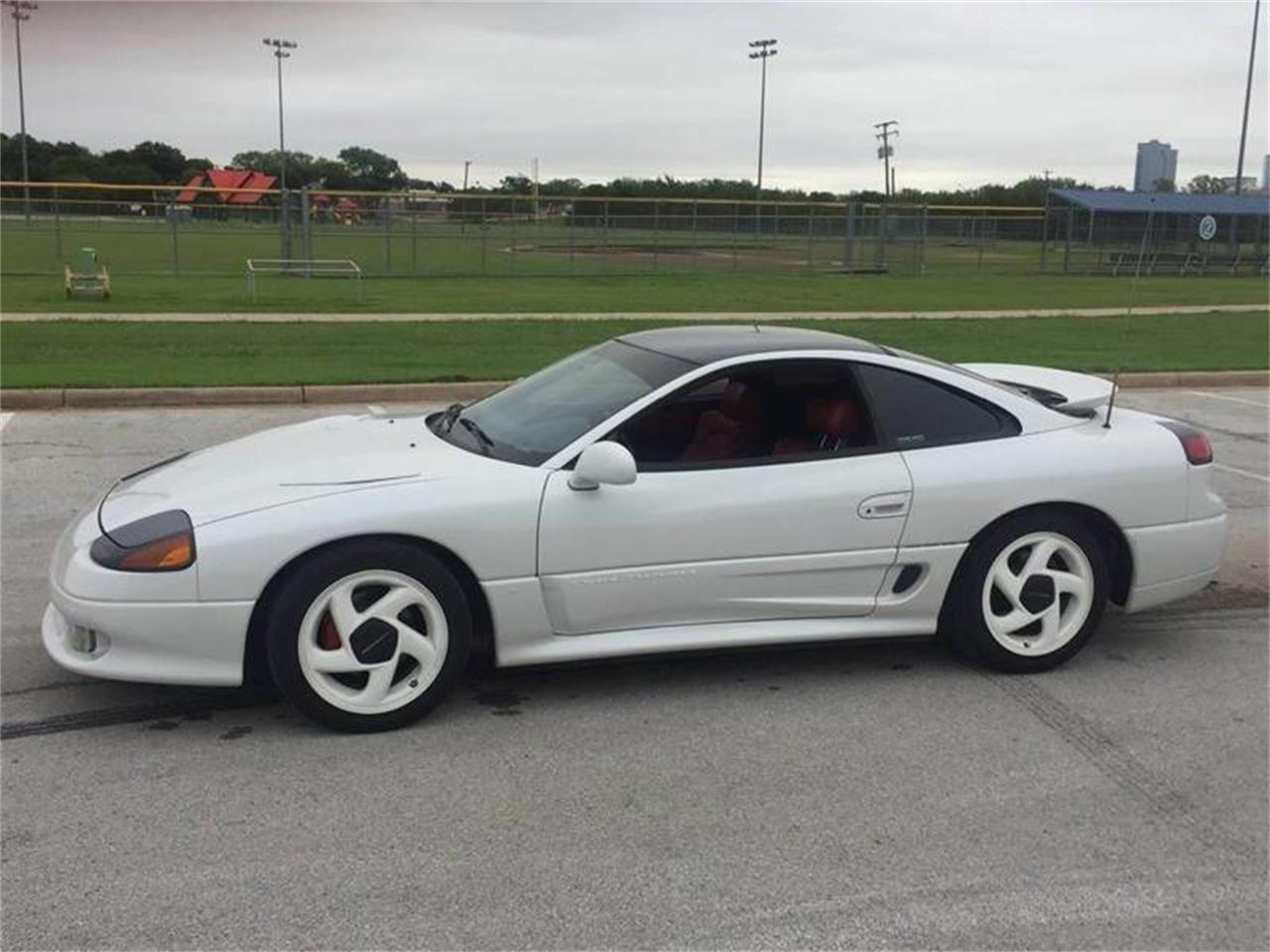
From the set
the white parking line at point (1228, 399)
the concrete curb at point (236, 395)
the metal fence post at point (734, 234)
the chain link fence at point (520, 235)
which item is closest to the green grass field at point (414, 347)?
the concrete curb at point (236, 395)

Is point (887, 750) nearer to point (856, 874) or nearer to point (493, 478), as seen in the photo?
point (856, 874)

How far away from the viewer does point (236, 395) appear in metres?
10.3

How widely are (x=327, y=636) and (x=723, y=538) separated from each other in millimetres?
1349

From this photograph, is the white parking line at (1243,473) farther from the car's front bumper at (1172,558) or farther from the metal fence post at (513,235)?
the metal fence post at (513,235)

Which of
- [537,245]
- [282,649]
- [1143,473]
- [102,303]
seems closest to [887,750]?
[1143,473]

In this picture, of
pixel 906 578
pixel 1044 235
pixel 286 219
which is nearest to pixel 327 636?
pixel 906 578

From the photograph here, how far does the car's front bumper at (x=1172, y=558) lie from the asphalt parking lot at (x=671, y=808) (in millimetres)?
285

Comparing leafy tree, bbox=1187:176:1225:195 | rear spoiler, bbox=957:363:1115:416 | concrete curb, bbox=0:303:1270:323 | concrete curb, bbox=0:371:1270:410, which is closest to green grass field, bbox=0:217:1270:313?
concrete curb, bbox=0:303:1270:323

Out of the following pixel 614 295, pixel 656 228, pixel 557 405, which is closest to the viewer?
pixel 557 405

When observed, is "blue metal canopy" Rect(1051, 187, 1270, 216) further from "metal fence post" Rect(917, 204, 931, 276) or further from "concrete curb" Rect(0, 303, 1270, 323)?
"concrete curb" Rect(0, 303, 1270, 323)

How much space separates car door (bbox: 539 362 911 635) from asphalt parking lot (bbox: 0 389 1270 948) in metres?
0.36

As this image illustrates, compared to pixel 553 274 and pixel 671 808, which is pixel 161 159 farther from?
pixel 671 808

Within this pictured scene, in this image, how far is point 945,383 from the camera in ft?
15.2

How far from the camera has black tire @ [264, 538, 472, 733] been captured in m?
3.70
